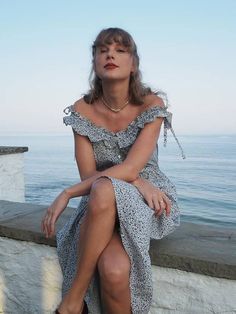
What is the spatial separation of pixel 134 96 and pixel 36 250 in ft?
2.87

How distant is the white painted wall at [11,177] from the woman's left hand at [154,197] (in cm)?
253

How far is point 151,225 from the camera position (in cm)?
156

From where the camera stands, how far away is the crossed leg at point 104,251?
134 centimetres

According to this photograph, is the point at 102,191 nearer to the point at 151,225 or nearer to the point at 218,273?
the point at 151,225

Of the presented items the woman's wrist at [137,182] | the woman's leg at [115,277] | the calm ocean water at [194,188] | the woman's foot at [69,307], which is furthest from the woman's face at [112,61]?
the calm ocean water at [194,188]

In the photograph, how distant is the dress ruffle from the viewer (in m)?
1.76

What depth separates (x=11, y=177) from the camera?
3982 mm

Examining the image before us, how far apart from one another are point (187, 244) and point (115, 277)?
0.45 m

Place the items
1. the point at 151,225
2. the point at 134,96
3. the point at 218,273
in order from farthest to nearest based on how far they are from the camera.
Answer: the point at 134,96 → the point at 151,225 → the point at 218,273

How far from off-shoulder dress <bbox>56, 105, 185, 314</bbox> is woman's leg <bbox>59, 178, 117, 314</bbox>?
1.3 inches

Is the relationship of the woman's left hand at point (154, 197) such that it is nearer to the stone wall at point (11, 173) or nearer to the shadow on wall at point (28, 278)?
the shadow on wall at point (28, 278)

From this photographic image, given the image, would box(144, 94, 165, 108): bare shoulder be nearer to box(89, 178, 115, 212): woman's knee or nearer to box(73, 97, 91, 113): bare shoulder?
box(73, 97, 91, 113): bare shoulder

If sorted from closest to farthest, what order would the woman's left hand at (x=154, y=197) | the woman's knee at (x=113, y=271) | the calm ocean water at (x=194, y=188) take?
the woman's knee at (x=113, y=271), the woman's left hand at (x=154, y=197), the calm ocean water at (x=194, y=188)

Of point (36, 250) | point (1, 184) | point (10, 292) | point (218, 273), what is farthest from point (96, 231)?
point (1, 184)
